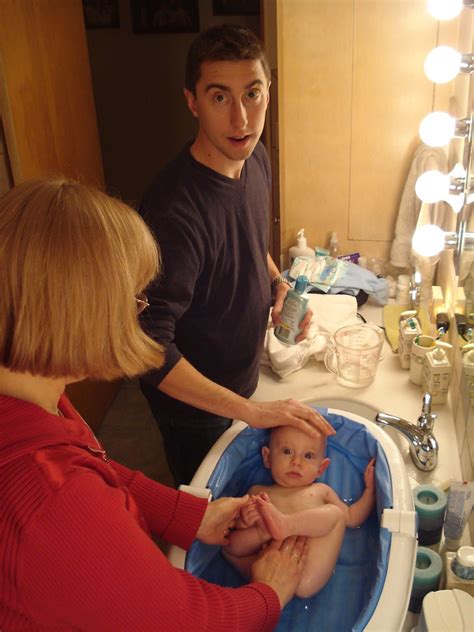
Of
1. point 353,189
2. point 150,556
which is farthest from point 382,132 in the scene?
point 150,556

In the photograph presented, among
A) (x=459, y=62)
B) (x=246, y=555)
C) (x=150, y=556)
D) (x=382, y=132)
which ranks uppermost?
(x=459, y=62)

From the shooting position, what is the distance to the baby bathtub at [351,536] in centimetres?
99

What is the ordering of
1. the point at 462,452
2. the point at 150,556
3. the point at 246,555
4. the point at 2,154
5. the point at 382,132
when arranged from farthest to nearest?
1. the point at 382,132
2. the point at 2,154
3. the point at 462,452
4. the point at 246,555
5. the point at 150,556

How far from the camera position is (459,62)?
1.45 metres

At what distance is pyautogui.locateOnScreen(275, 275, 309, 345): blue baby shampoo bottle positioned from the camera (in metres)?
1.60

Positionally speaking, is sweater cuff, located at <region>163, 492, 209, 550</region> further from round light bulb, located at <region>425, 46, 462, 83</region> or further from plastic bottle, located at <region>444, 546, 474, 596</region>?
round light bulb, located at <region>425, 46, 462, 83</region>

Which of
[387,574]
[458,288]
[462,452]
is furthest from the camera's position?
[458,288]

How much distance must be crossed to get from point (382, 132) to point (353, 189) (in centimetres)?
24

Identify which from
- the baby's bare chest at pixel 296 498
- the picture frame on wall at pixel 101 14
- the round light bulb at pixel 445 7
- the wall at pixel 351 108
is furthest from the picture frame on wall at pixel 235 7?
the baby's bare chest at pixel 296 498

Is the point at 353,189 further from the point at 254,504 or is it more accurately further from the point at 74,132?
the point at 254,504

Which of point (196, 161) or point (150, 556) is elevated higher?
point (196, 161)

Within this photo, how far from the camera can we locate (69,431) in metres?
0.84

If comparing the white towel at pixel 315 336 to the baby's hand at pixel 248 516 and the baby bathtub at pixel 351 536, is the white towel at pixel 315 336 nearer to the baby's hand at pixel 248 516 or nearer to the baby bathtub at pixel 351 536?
the baby bathtub at pixel 351 536

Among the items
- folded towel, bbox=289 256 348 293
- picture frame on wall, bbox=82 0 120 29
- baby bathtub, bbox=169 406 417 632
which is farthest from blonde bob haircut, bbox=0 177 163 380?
picture frame on wall, bbox=82 0 120 29
